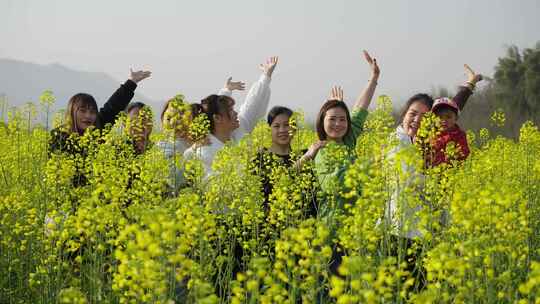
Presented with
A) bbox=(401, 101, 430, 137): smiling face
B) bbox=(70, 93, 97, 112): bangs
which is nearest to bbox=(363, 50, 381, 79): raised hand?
bbox=(401, 101, 430, 137): smiling face

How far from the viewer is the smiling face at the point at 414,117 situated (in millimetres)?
5426

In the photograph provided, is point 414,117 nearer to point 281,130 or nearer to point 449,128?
point 449,128

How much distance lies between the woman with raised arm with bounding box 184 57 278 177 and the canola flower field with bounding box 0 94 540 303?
23 cm

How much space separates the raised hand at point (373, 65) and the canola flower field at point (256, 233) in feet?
0.91

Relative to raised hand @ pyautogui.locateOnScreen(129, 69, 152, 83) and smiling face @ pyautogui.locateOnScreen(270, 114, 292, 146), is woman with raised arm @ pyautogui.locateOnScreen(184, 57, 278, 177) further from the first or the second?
raised hand @ pyautogui.locateOnScreen(129, 69, 152, 83)

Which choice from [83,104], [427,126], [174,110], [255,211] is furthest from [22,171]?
[427,126]

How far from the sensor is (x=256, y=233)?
14.8 ft

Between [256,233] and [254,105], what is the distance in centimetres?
241

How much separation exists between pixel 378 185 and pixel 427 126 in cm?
160

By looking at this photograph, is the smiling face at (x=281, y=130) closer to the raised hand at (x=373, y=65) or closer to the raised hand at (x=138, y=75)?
the raised hand at (x=373, y=65)

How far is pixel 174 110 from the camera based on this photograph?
4.35 meters

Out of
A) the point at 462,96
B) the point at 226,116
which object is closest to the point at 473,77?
the point at 462,96

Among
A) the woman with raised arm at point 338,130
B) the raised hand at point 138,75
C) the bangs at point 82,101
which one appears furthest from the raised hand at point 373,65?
the bangs at point 82,101

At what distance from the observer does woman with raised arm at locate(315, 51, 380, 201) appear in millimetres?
4766
